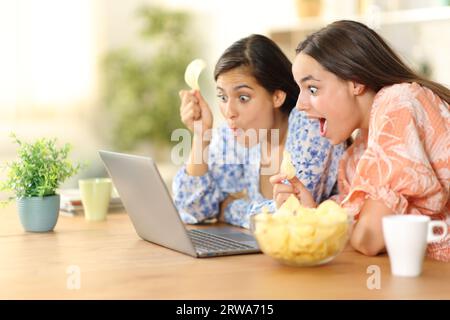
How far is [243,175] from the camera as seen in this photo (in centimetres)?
225

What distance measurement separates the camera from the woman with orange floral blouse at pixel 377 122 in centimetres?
149

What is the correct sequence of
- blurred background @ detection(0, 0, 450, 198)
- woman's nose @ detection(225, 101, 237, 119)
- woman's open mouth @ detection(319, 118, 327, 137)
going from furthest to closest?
blurred background @ detection(0, 0, 450, 198), woman's nose @ detection(225, 101, 237, 119), woman's open mouth @ detection(319, 118, 327, 137)

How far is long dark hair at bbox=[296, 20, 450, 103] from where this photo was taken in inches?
64.7

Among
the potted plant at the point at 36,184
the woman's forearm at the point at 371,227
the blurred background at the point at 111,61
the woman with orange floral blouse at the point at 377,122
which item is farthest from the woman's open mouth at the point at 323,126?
the blurred background at the point at 111,61

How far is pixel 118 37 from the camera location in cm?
500

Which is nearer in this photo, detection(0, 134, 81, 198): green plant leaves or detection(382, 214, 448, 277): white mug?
detection(382, 214, 448, 277): white mug

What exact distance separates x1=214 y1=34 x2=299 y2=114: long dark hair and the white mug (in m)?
0.84

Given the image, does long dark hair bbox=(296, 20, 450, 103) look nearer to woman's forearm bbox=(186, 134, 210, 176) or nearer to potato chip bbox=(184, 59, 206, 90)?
potato chip bbox=(184, 59, 206, 90)

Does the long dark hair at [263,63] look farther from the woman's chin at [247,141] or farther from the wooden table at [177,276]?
the wooden table at [177,276]

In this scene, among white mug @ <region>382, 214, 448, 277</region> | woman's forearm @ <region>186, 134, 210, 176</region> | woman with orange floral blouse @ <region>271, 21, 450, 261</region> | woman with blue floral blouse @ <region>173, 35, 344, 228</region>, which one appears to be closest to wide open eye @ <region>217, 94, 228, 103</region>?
woman with blue floral blouse @ <region>173, 35, 344, 228</region>

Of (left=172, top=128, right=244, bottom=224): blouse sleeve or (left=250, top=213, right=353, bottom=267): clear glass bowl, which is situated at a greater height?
(left=250, top=213, right=353, bottom=267): clear glass bowl

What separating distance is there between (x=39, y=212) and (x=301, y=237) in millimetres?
817

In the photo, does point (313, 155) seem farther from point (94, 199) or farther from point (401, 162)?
point (94, 199)
